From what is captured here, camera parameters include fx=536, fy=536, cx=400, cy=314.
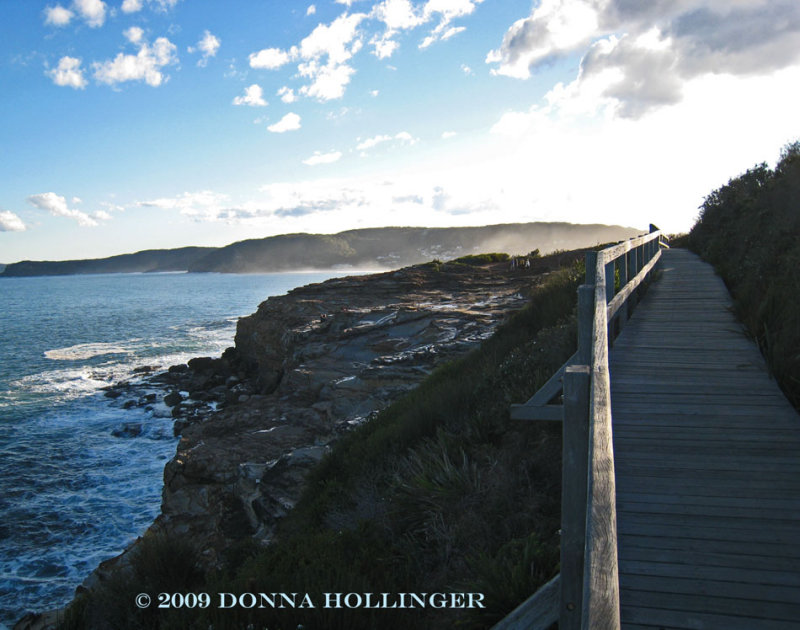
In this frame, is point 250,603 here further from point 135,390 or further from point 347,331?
point 135,390

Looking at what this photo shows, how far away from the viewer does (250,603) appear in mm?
3889

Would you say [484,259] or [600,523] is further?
[484,259]

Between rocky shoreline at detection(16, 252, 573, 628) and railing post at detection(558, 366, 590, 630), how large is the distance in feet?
19.0

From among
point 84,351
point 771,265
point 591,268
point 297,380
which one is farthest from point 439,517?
point 84,351

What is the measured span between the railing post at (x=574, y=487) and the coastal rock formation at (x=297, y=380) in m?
5.60

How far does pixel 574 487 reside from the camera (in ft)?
8.11

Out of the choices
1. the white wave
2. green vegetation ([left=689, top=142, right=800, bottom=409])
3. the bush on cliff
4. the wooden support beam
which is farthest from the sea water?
green vegetation ([left=689, top=142, right=800, bottom=409])

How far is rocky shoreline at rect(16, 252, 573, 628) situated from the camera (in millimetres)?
9180

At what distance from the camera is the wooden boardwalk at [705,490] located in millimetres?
2525

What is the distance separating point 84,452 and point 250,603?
50.9 feet

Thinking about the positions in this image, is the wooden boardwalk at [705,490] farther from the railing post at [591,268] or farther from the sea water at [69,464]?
the sea water at [69,464]

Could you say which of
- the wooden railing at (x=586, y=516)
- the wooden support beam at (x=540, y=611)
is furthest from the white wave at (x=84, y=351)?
the wooden railing at (x=586, y=516)

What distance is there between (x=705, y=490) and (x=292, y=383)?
12819 mm

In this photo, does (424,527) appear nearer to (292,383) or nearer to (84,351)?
(292,383)
